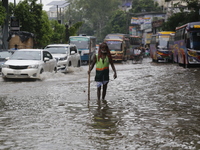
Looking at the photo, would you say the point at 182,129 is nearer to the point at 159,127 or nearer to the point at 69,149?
the point at 159,127

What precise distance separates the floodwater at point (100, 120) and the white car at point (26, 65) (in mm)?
4253

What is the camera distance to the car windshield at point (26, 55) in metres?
21.3

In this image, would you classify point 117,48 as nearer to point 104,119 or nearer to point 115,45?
point 115,45

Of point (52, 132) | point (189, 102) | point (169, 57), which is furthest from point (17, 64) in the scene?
point (169, 57)

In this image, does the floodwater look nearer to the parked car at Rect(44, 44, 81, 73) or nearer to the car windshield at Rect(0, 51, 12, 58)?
the car windshield at Rect(0, 51, 12, 58)

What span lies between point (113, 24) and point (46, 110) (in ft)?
350

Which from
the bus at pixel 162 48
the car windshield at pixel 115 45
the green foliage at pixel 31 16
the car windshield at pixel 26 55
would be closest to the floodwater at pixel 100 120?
the car windshield at pixel 26 55

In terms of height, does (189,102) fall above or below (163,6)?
below

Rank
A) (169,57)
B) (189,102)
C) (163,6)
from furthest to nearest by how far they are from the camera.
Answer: (163,6) < (169,57) < (189,102)

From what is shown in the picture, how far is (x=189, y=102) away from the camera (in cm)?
1289

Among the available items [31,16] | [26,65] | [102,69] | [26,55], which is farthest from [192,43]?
[102,69]

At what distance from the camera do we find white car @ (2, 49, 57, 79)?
20.3 metres

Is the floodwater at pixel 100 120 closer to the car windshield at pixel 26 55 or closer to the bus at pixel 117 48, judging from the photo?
the car windshield at pixel 26 55

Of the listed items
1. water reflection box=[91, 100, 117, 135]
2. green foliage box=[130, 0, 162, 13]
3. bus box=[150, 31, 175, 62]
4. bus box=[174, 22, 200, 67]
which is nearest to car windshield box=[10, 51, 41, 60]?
water reflection box=[91, 100, 117, 135]
